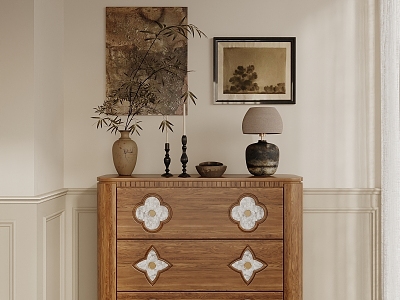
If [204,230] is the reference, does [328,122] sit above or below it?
above

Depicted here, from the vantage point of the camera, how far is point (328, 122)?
3.41 metres

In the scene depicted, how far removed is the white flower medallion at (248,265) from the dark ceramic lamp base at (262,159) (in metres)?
0.45

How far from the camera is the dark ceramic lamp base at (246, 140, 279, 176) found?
3.01 metres

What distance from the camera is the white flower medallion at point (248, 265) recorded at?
296 cm

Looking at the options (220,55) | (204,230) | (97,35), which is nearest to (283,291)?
(204,230)

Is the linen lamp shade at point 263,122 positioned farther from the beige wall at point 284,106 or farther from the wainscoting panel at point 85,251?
the wainscoting panel at point 85,251

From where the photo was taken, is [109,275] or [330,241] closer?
[109,275]

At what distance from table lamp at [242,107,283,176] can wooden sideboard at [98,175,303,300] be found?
0.30ft

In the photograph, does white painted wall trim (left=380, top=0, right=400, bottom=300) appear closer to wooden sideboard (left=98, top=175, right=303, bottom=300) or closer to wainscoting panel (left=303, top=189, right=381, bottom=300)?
wainscoting panel (left=303, top=189, right=381, bottom=300)

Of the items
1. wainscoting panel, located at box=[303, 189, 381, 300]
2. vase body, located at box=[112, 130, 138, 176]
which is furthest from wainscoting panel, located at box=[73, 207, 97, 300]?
wainscoting panel, located at box=[303, 189, 381, 300]

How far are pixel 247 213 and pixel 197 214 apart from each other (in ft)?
0.93

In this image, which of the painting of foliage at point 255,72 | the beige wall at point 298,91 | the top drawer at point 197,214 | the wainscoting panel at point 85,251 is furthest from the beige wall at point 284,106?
the top drawer at point 197,214

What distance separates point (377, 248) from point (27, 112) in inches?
91.5

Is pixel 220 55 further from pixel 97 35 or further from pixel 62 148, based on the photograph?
pixel 62 148
